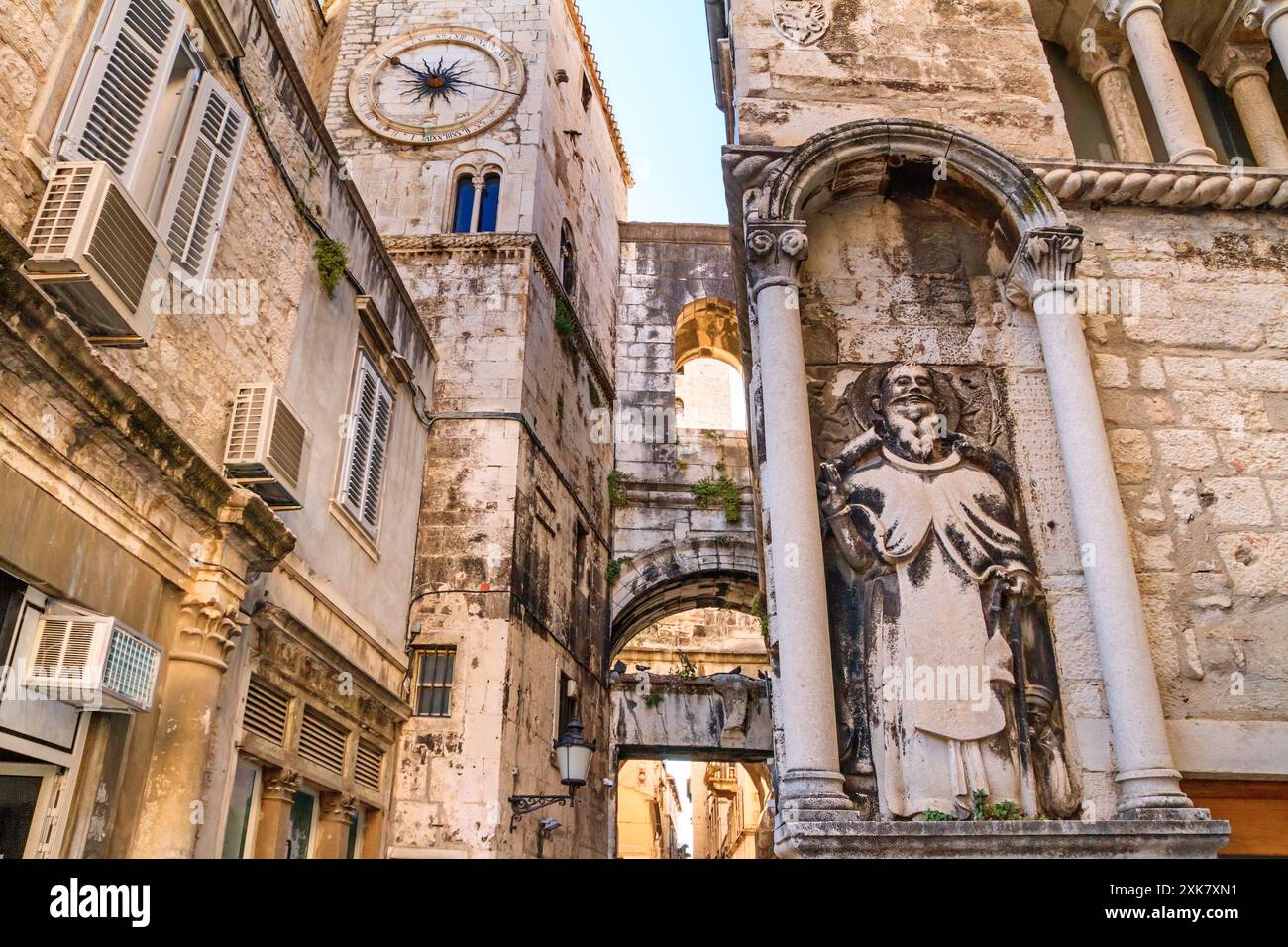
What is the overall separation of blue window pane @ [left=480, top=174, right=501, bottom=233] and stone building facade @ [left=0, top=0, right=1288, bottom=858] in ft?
13.6

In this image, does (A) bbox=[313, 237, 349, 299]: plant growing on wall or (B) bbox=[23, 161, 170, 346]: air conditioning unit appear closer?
(B) bbox=[23, 161, 170, 346]: air conditioning unit

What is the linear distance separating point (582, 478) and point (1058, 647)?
11083 mm

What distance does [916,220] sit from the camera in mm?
6305

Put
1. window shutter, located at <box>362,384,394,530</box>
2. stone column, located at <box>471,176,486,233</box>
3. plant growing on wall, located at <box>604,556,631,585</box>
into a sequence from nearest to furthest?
1. window shutter, located at <box>362,384,394,530</box>
2. stone column, located at <box>471,176,486,233</box>
3. plant growing on wall, located at <box>604,556,631,585</box>

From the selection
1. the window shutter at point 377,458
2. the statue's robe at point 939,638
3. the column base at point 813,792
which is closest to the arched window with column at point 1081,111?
the statue's robe at point 939,638

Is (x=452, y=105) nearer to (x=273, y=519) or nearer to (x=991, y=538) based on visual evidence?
(x=273, y=519)

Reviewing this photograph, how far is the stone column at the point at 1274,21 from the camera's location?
7156mm

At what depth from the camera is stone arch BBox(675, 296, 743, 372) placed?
19844 mm

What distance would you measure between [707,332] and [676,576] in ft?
19.7

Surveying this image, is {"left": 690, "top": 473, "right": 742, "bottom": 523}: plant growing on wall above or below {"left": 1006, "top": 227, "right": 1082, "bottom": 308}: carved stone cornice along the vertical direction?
above

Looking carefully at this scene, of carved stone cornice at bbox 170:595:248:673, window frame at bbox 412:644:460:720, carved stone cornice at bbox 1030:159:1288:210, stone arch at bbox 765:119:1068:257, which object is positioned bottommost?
carved stone cornice at bbox 170:595:248:673

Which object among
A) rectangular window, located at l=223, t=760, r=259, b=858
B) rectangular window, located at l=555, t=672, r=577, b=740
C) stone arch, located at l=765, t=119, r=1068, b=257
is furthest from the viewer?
rectangular window, located at l=555, t=672, r=577, b=740

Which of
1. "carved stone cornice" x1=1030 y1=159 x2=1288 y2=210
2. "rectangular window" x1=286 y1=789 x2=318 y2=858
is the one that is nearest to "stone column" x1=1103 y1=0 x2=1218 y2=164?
"carved stone cornice" x1=1030 y1=159 x2=1288 y2=210

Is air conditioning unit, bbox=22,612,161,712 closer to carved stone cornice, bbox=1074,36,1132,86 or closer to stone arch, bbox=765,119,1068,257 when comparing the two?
stone arch, bbox=765,119,1068,257
